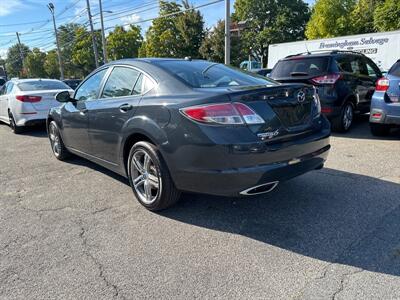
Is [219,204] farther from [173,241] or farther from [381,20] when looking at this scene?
[381,20]

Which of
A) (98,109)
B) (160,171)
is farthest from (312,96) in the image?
(98,109)

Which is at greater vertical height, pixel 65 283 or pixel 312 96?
pixel 312 96

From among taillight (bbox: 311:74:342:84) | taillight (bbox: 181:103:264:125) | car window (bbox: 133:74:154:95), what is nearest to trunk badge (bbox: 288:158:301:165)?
taillight (bbox: 181:103:264:125)

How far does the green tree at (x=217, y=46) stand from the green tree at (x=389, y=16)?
14562 mm

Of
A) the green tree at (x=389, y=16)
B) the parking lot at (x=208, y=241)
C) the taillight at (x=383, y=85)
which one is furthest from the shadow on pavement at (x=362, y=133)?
the green tree at (x=389, y=16)

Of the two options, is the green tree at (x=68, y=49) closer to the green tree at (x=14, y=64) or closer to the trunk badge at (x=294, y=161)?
the green tree at (x=14, y=64)

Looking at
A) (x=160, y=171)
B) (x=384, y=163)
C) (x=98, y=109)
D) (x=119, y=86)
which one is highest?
(x=119, y=86)

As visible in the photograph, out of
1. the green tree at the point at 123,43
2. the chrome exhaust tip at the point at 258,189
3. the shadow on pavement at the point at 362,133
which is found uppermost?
the green tree at the point at 123,43

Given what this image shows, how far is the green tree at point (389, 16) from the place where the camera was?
26.6 meters

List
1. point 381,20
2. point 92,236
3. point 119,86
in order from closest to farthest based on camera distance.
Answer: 1. point 92,236
2. point 119,86
3. point 381,20

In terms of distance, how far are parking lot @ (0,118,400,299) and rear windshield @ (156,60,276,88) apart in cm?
128

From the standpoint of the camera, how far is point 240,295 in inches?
91.0

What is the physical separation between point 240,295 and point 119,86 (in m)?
2.70

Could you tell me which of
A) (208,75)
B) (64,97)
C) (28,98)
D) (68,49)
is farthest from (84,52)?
(208,75)
